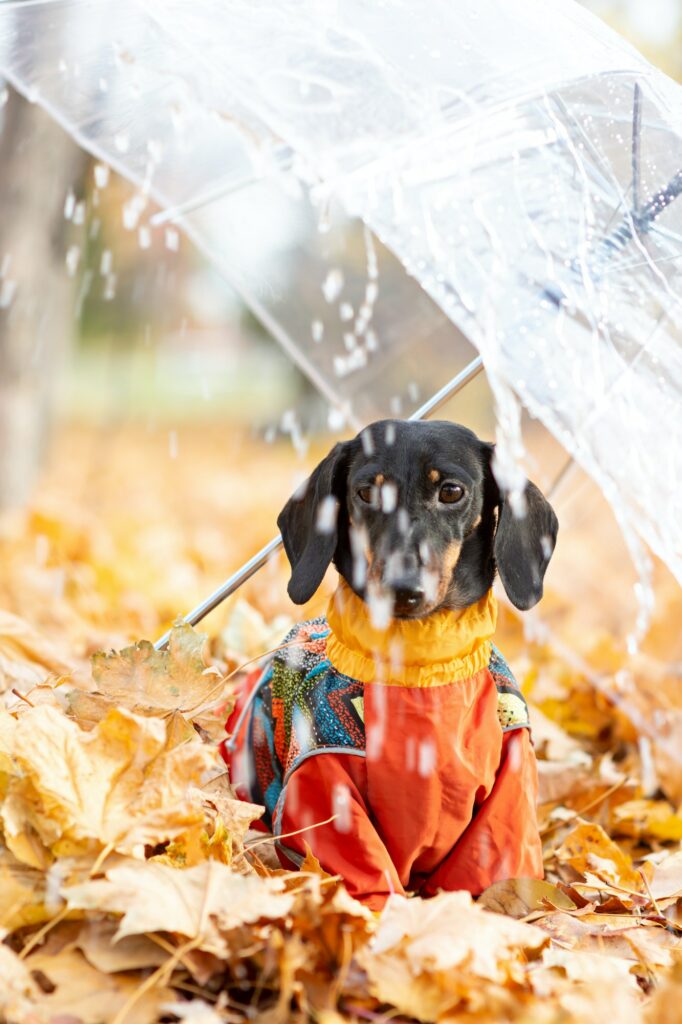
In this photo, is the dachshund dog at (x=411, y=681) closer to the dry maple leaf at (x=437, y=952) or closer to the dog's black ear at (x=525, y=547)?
the dog's black ear at (x=525, y=547)

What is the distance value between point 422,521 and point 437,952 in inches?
40.4

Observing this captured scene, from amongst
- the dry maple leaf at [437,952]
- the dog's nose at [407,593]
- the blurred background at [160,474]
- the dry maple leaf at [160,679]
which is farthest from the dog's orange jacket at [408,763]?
the blurred background at [160,474]

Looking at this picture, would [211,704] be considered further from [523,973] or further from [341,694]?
[523,973]

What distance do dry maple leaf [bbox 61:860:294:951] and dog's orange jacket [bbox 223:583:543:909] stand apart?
57 cm

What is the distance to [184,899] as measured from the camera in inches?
65.9

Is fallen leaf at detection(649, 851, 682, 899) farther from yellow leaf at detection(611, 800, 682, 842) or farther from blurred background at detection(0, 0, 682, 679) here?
blurred background at detection(0, 0, 682, 679)

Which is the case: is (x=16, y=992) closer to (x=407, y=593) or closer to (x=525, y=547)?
(x=407, y=593)

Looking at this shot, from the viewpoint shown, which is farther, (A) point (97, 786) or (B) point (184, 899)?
(A) point (97, 786)

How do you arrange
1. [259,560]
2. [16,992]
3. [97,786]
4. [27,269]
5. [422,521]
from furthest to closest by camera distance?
[27,269]
[259,560]
[422,521]
[97,786]
[16,992]

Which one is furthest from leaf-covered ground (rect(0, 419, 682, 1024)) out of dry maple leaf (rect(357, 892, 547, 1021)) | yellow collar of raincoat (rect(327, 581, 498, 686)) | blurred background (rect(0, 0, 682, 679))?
blurred background (rect(0, 0, 682, 679))

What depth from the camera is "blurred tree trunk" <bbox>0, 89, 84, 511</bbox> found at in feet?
20.6

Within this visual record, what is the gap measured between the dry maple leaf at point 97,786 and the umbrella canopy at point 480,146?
113cm

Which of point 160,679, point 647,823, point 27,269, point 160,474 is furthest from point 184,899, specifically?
point 160,474

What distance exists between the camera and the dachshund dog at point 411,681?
2.33m
